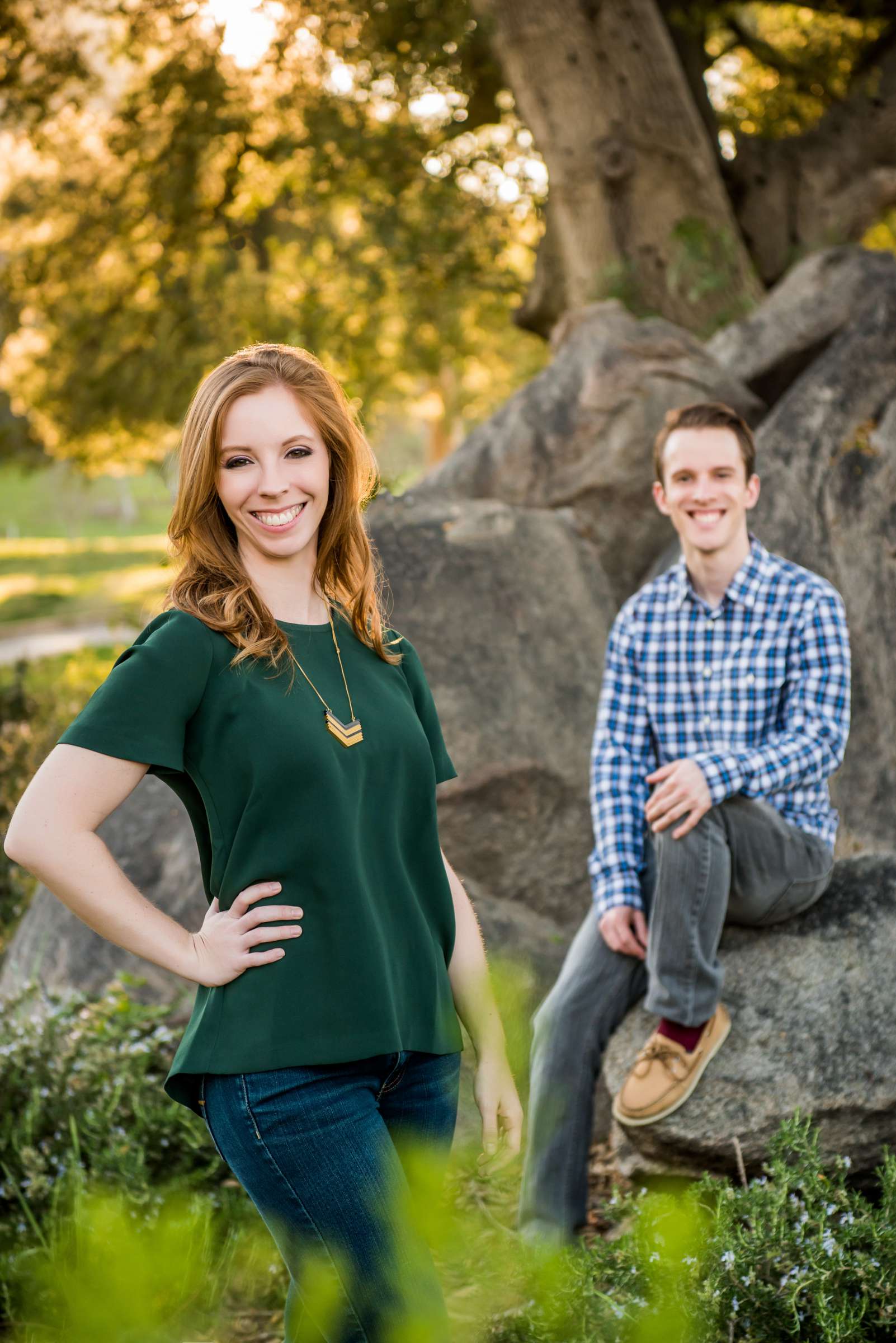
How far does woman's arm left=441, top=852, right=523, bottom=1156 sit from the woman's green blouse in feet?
0.50

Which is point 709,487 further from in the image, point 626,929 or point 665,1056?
point 665,1056

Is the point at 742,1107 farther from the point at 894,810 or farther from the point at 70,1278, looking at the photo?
the point at 70,1278

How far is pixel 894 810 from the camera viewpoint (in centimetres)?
491

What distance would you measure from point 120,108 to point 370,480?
10262 mm

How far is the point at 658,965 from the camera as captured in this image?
10.7 ft

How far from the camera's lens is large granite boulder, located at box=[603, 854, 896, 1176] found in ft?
10.6

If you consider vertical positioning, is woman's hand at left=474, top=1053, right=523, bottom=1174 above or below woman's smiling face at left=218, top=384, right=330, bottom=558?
below

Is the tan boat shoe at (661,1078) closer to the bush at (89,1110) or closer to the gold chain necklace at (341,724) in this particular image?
the bush at (89,1110)

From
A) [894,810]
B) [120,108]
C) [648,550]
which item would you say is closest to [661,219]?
[648,550]

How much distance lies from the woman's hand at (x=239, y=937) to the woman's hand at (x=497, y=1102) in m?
0.51

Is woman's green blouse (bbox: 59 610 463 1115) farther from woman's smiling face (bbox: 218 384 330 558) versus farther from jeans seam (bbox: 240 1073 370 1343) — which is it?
woman's smiling face (bbox: 218 384 330 558)

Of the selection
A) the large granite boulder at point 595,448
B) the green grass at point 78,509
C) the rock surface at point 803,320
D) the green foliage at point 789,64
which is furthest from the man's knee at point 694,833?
the green grass at point 78,509

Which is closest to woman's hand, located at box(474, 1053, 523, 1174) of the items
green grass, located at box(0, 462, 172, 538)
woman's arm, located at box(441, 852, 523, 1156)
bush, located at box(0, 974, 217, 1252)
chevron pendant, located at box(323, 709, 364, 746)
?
woman's arm, located at box(441, 852, 523, 1156)

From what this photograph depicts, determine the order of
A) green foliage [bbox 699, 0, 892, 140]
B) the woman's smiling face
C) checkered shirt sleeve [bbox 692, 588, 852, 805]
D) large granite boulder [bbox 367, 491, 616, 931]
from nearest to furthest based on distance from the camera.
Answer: the woman's smiling face < checkered shirt sleeve [bbox 692, 588, 852, 805] < large granite boulder [bbox 367, 491, 616, 931] < green foliage [bbox 699, 0, 892, 140]
